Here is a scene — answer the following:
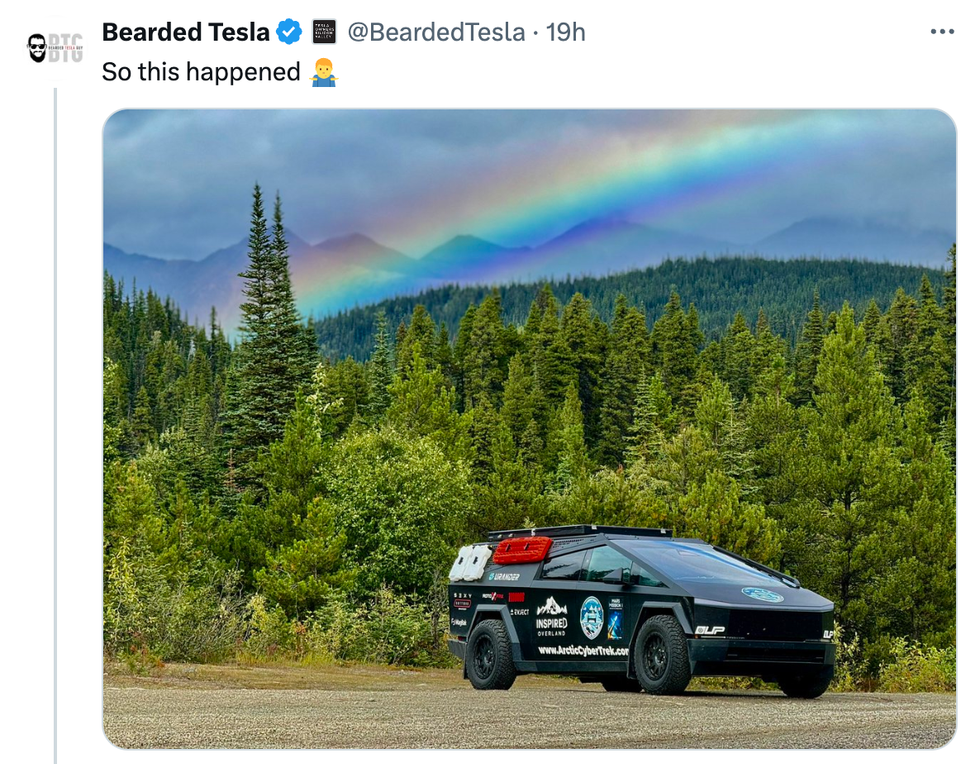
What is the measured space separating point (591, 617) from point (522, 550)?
5.63ft

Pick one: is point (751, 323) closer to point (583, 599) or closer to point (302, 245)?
point (302, 245)

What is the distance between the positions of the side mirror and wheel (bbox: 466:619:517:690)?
5.71 ft

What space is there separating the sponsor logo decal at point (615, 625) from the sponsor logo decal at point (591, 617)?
0.12 metres

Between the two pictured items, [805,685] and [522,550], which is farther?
[522,550]

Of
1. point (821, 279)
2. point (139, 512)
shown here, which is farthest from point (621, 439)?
point (139, 512)

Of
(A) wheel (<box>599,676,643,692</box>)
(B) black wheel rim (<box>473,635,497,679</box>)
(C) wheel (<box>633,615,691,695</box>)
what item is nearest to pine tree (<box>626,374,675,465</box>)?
(B) black wheel rim (<box>473,635,497,679</box>)

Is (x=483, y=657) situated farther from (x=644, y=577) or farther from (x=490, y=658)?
(x=644, y=577)

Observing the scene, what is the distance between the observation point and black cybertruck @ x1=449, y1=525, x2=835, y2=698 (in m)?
12.9

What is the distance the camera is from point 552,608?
48.1 ft

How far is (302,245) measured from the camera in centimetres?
4644

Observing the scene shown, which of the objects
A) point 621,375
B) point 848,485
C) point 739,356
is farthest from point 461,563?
point 621,375

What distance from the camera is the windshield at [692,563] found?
1346 cm

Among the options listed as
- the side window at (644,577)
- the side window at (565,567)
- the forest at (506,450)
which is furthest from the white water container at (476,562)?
the forest at (506,450)
